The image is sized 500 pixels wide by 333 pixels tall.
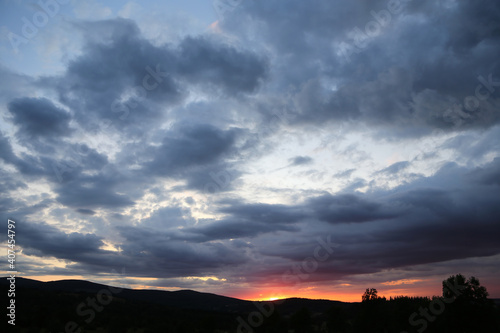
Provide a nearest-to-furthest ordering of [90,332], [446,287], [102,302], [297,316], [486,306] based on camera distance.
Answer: [486,306]
[446,287]
[90,332]
[297,316]
[102,302]

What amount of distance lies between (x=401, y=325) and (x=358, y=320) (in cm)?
976

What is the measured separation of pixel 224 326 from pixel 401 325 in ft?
239

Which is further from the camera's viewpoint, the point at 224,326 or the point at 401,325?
the point at 224,326

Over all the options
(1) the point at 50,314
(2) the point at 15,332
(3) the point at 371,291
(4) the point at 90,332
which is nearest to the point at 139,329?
(4) the point at 90,332

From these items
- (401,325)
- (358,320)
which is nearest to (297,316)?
(358,320)

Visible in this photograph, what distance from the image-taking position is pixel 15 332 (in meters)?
73.1

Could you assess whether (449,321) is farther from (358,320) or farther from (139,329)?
(139,329)

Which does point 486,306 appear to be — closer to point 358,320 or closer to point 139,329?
point 358,320

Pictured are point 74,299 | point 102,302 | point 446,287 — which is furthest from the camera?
point 102,302

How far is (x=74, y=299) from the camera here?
143375 mm

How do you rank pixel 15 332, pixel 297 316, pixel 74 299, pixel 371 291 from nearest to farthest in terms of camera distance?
pixel 15 332 < pixel 371 291 < pixel 297 316 < pixel 74 299

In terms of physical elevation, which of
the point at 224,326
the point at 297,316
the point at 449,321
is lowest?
the point at 224,326

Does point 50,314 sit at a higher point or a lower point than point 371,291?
lower

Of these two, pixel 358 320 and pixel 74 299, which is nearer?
pixel 358 320
